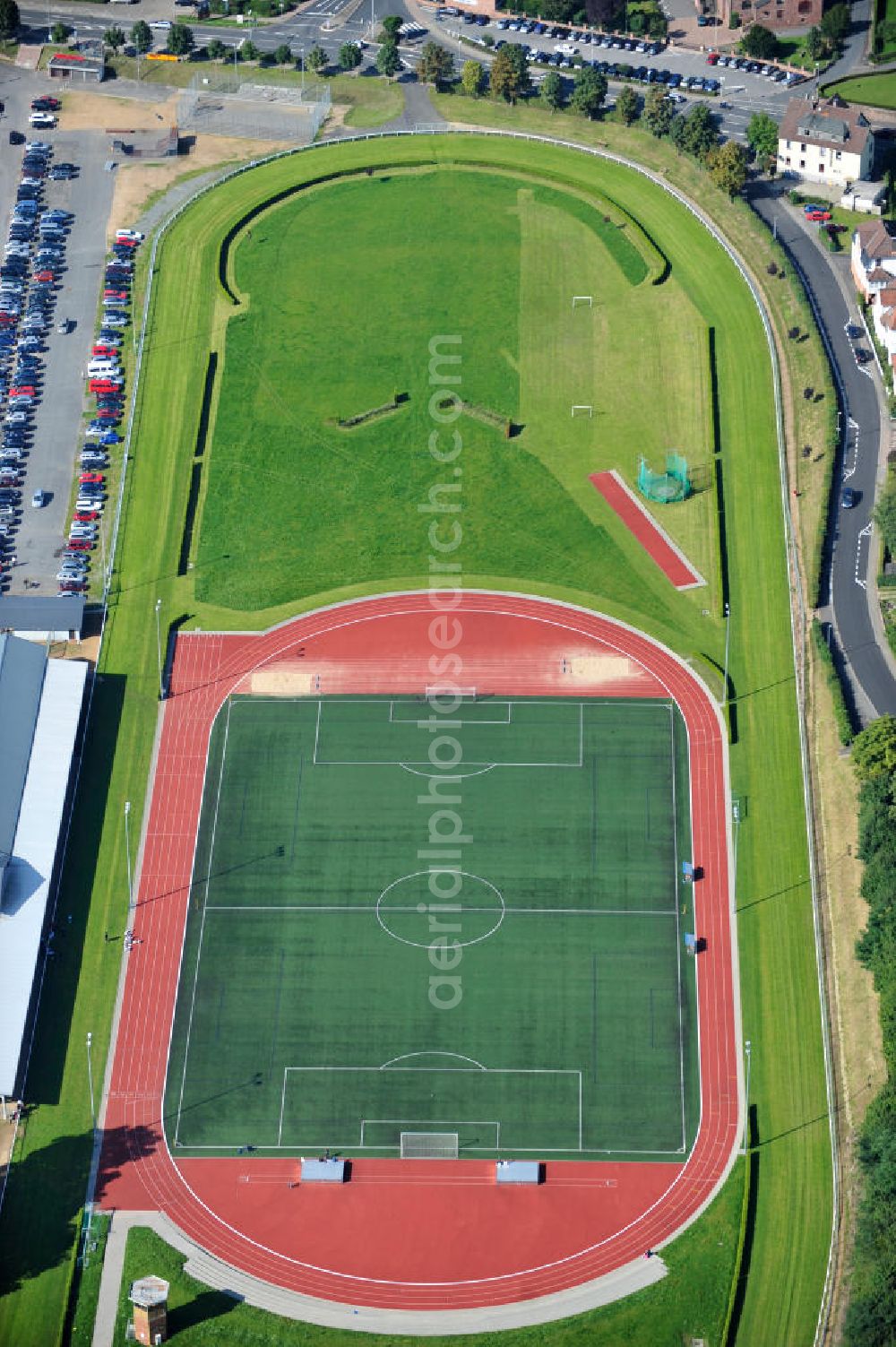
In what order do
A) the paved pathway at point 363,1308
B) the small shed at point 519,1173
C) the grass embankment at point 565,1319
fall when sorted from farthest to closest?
the small shed at point 519,1173
the paved pathway at point 363,1308
the grass embankment at point 565,1319

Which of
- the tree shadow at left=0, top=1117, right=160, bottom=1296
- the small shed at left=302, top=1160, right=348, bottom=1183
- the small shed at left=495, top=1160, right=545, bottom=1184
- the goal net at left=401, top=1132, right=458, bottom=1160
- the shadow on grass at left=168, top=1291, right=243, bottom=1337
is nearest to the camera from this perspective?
the shadow on grass at left=168, top=1291, right=243, bottom=1337

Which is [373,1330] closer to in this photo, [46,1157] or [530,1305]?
[530,1305]

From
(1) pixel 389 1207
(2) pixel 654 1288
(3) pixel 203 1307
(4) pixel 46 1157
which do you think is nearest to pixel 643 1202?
(2) pixel 654 1288

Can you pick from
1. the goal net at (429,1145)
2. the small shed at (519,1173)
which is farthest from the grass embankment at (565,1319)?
the goal net at (429,1145)

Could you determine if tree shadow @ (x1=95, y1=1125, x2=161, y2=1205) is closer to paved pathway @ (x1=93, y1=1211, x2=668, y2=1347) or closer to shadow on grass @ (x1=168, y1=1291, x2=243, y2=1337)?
paved pathway @ (x1=93, y1=1211, x2=668, y2=1347)

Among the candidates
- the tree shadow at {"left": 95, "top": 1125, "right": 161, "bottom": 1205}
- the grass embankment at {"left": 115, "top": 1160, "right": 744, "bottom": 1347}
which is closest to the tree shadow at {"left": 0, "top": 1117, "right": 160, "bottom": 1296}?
the tree shadow at {"left": 95, "top": 1125, "right": 161, "bottom": 1205}

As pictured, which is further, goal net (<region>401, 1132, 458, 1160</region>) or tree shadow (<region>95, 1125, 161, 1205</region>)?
goal net (<region>401, 1132, 458, 1160</region>)

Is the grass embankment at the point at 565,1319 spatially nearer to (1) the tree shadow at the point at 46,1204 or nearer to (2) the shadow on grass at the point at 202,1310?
(2) the shadow on grass at the point at 202,1310
